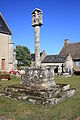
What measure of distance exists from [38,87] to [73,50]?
1248 inches

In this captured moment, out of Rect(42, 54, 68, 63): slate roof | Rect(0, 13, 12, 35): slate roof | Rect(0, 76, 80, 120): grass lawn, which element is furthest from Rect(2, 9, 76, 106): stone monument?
Rect(42, 54, 68, 63): slate roof

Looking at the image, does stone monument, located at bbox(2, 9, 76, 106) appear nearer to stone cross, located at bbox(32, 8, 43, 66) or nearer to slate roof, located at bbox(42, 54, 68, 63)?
stone cross, located at bbox(32, 8, 43, 66)

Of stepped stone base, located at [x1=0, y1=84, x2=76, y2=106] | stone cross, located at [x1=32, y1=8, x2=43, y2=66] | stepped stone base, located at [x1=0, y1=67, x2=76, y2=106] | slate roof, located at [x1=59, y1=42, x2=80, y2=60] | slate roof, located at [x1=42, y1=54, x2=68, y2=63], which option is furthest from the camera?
slate roof, located at [x1=59, y1=42, x2=80, y2=60]

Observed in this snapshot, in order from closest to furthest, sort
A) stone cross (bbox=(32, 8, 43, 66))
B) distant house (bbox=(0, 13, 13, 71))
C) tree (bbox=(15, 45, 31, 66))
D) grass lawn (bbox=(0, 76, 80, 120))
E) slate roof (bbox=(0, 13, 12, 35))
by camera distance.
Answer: grass lawn (bbox=(0, 76, 80, 120)), stone cross (bbox=(32, 8, 43, 66)), distant house (bbox=(0, 13, 13, 71)), slate roof (bbox=(0, 13, 12, 35)), tree (bbox=(15, 45, 31, 66))

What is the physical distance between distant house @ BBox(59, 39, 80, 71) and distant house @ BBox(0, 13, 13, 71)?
54.3ft

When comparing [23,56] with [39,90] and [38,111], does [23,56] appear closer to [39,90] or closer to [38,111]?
[39,90]

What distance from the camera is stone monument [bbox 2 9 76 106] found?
6832 millimetres

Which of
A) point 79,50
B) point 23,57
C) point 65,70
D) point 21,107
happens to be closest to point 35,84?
point 21,107

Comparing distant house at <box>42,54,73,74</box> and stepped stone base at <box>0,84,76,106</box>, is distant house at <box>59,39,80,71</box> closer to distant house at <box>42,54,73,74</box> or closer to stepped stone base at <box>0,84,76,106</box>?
distant house at <box>42,54,73,74</box>

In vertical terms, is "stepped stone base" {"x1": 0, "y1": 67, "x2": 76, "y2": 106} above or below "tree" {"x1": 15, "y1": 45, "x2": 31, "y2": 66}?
below

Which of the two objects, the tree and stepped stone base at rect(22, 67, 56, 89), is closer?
stepped stone base at rect(22, 67, 56, 89)

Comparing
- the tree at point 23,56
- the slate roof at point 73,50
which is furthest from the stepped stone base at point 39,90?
the tree at point 23,56

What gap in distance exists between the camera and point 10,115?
17.5ft

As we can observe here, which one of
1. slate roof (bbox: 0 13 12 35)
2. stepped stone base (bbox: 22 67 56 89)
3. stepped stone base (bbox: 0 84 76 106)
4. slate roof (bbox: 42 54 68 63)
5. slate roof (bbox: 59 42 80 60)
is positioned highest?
slate roof (bbox: 0 13 12 35)
